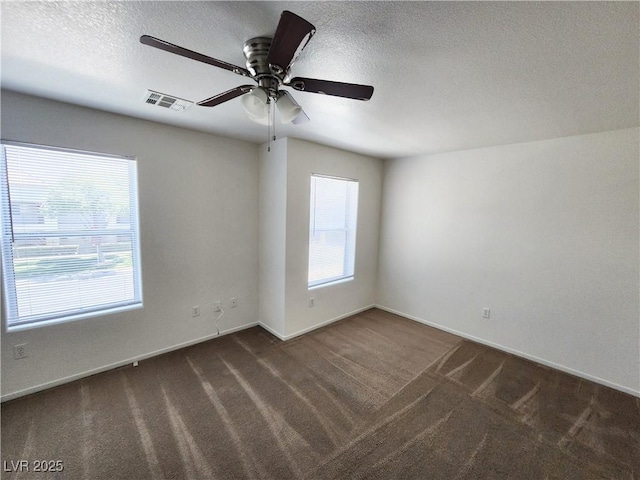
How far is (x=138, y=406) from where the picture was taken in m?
2.12

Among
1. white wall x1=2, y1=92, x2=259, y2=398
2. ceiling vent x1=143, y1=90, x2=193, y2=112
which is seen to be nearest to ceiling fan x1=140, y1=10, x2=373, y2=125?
ceiling vent x1=143, y1=90, x2=193, y2=112

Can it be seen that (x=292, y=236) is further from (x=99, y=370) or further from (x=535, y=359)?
(x=535, y=359)

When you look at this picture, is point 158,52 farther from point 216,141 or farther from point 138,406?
point 138,406

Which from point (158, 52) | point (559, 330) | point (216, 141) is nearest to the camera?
point (158, 52)

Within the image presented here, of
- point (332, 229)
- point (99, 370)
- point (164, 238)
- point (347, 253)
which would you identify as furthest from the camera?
point (347, 253)

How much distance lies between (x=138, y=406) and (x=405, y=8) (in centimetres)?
309

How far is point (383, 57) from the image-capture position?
1440mm

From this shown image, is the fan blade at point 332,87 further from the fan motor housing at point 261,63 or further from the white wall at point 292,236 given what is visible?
the white wall at point 292,236

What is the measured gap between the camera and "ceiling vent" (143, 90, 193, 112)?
2.00 meters

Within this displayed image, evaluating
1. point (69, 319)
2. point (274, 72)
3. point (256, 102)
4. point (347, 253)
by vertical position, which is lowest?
point (69, 319)

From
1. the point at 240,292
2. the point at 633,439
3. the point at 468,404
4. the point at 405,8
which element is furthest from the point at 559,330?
the point at 240,292

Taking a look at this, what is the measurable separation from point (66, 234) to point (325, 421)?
268 centimetres

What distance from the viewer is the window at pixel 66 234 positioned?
2113 mm

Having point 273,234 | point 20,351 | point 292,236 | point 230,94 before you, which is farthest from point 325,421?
point 20,351
